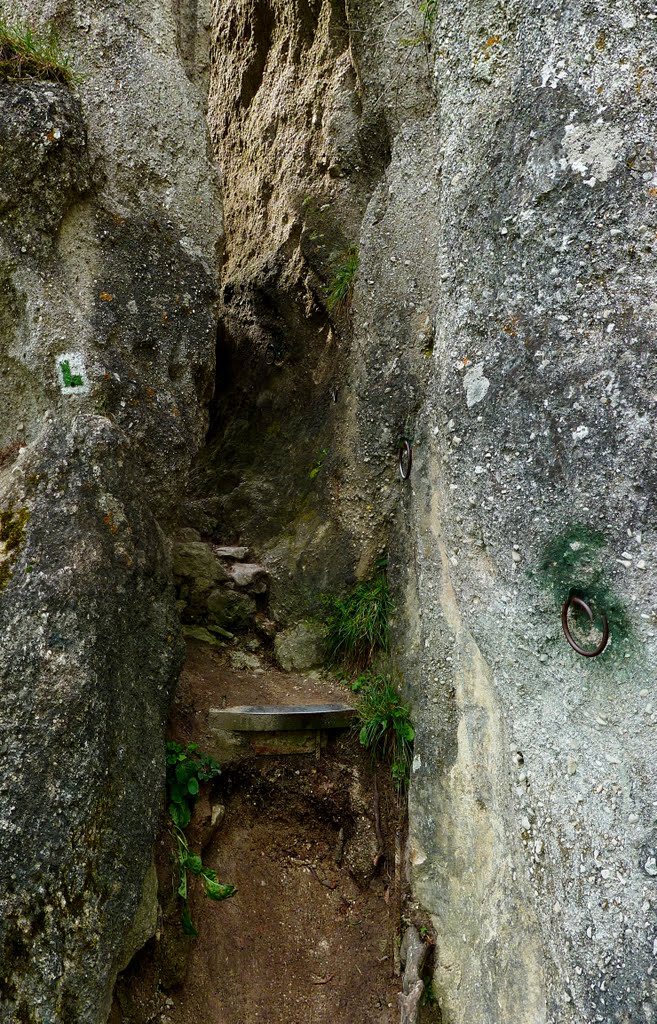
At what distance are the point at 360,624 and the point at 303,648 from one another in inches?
17.0

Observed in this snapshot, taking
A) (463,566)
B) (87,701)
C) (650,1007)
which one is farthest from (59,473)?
(650,1007)

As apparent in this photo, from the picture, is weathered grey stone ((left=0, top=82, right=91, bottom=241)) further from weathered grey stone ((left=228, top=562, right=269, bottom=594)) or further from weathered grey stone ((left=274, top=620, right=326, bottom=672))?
weathered grey stone ((left=274, top=620, right=326, bottom=672))

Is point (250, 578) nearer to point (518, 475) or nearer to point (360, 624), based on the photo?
point (360, 624)

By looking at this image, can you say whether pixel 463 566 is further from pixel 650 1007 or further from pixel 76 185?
pixel 76 185

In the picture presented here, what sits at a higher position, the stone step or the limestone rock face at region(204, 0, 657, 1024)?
the limestone rock face at region(204, 0, 657, 1024)

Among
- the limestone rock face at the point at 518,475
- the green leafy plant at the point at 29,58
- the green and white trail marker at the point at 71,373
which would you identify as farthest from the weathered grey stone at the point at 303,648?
the green leafy plant at the point at 29,58

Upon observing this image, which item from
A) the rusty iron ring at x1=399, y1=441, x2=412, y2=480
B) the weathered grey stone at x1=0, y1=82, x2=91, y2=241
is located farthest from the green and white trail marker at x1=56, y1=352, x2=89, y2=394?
the rusty iron ring at x1=399, y1=441, x2=412, y2=480

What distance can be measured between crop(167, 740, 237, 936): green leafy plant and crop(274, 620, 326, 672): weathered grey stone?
91cm

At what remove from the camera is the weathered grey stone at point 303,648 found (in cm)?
481

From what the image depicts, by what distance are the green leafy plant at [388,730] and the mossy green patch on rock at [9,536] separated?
73.1 inches

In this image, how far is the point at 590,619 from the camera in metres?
2.91

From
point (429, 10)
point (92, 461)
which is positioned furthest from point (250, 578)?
point (429, 10)

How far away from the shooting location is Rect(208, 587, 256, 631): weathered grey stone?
5.01m

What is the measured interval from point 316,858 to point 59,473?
7.41 ft
